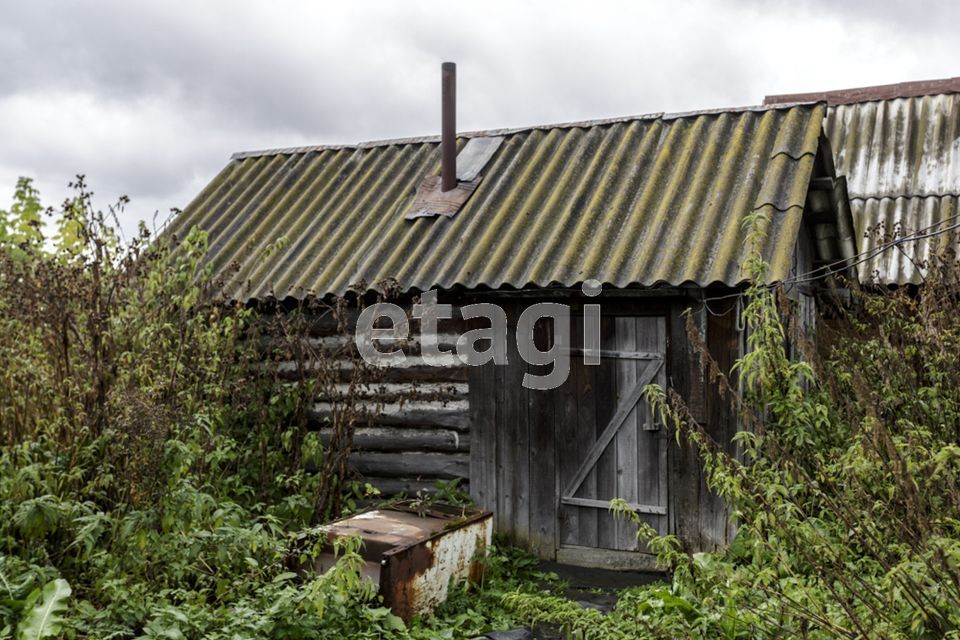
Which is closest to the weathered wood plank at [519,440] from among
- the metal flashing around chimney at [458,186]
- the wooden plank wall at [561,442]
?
the wooden plank wall at [561,442]

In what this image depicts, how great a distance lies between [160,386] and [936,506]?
470 centimetres

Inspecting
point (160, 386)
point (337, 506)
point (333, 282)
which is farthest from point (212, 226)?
point (160, 386)

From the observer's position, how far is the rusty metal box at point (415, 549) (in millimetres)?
5777

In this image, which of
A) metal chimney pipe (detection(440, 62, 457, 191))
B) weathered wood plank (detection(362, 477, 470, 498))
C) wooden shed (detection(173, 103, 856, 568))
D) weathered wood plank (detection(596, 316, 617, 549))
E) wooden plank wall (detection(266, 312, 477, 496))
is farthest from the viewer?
metal chimney pipe (detection(440, 62, 457, 191))

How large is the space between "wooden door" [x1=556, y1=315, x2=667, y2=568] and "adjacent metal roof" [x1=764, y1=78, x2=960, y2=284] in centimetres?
481

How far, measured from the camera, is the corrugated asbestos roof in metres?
7.57

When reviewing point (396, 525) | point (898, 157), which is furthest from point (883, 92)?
point (396, 525)

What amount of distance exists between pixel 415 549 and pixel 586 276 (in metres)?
2.85

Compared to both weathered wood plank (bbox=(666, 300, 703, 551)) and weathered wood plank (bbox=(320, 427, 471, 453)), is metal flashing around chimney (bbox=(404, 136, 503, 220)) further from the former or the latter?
weathered wood plank (bbox=(666, 300, 703, 551))

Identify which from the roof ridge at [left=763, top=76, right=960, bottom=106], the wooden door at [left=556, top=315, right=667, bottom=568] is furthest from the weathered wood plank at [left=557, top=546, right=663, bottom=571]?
the roof ridge at [left=763, top=76, right=960, bottom=106]

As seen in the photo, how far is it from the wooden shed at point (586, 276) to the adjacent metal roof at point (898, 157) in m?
2.39

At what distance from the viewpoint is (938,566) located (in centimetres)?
382

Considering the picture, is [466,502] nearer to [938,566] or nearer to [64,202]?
[64,202]

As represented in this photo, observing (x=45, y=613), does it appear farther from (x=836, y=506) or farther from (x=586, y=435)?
(x=586, y=435)
